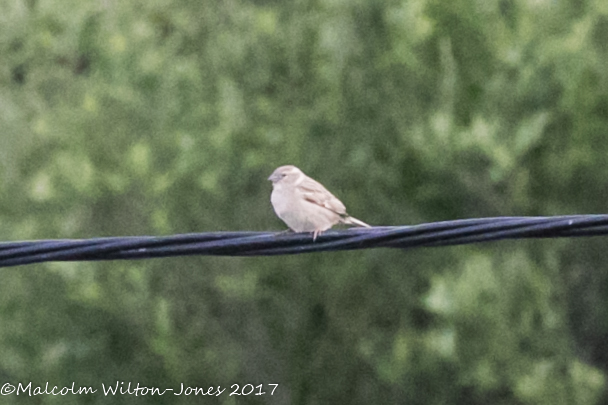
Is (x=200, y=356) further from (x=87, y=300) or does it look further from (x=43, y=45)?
(x=43, y=45)

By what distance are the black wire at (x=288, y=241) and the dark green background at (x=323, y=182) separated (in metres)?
2.87

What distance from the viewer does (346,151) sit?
6.62 metres

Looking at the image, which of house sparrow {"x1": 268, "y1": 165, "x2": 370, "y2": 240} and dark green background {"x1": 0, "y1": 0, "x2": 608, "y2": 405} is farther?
dark green background {"x1": 0, "y1": 0, "x2": 608, "y2": 405}

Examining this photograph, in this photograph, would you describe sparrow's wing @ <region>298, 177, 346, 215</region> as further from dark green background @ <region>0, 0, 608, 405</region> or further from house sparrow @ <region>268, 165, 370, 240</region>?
dark green background @ <region>0, 0, 608, 405</region>

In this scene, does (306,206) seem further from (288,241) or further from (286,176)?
(288,241)

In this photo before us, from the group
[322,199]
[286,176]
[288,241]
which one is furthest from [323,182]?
[288,241]

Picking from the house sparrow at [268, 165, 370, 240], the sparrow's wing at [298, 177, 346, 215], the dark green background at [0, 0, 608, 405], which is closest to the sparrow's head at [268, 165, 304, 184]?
the house sparrow at [268, 165, 370, 240]

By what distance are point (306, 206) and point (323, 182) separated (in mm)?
1625

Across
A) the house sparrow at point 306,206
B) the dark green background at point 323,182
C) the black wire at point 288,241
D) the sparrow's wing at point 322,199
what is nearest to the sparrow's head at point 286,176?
the house sparrow at point 306,206

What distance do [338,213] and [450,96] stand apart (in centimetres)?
163

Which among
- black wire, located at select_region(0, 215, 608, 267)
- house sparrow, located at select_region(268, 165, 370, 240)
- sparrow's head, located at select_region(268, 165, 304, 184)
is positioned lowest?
black wire, located at select_region(0, 215, 608, 267)

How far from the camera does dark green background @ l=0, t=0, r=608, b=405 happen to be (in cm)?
608

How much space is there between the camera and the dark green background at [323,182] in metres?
6.08

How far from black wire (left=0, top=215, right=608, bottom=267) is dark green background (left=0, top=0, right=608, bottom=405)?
2.87 meters
